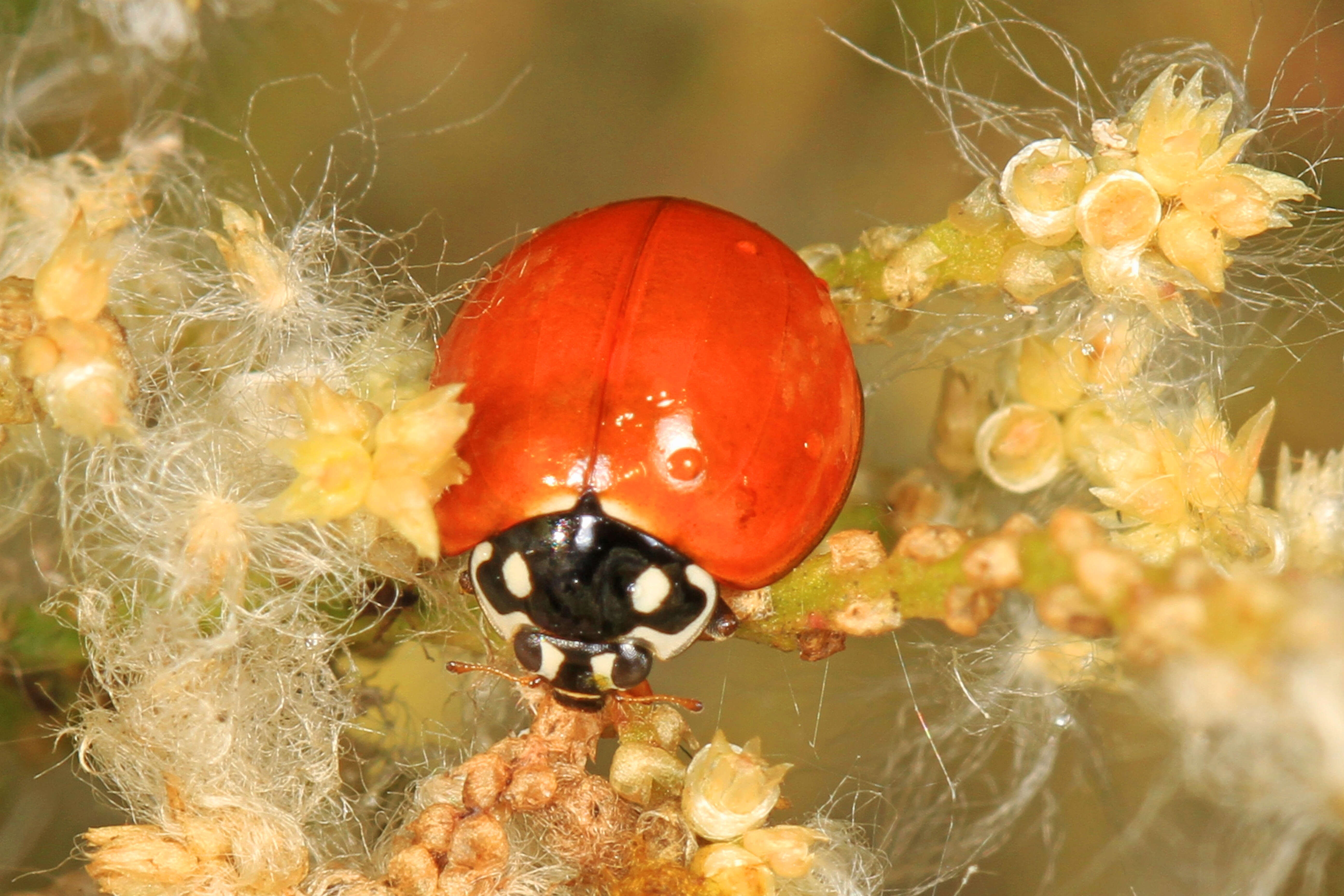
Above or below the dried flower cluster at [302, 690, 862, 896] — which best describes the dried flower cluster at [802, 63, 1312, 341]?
above

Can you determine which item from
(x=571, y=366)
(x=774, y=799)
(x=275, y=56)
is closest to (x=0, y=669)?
(x=571, y=366)

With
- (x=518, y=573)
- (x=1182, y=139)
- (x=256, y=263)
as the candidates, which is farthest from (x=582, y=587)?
(x=1182, y=139)

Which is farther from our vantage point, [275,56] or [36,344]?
[275,56]

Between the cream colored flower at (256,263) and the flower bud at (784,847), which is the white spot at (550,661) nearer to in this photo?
the flower bud at (784,847)

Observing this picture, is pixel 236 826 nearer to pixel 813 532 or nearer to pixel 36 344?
pixel 36 344

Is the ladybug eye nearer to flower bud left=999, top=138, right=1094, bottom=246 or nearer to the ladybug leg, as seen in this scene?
the ladybug leg

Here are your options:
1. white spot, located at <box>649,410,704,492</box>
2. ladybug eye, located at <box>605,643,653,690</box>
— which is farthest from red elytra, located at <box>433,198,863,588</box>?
ladybug eye, located at <box>605,643,653,690</box>

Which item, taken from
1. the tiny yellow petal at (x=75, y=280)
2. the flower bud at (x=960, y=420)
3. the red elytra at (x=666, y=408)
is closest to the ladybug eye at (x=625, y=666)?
the red elytra at (x=666, y=408)
